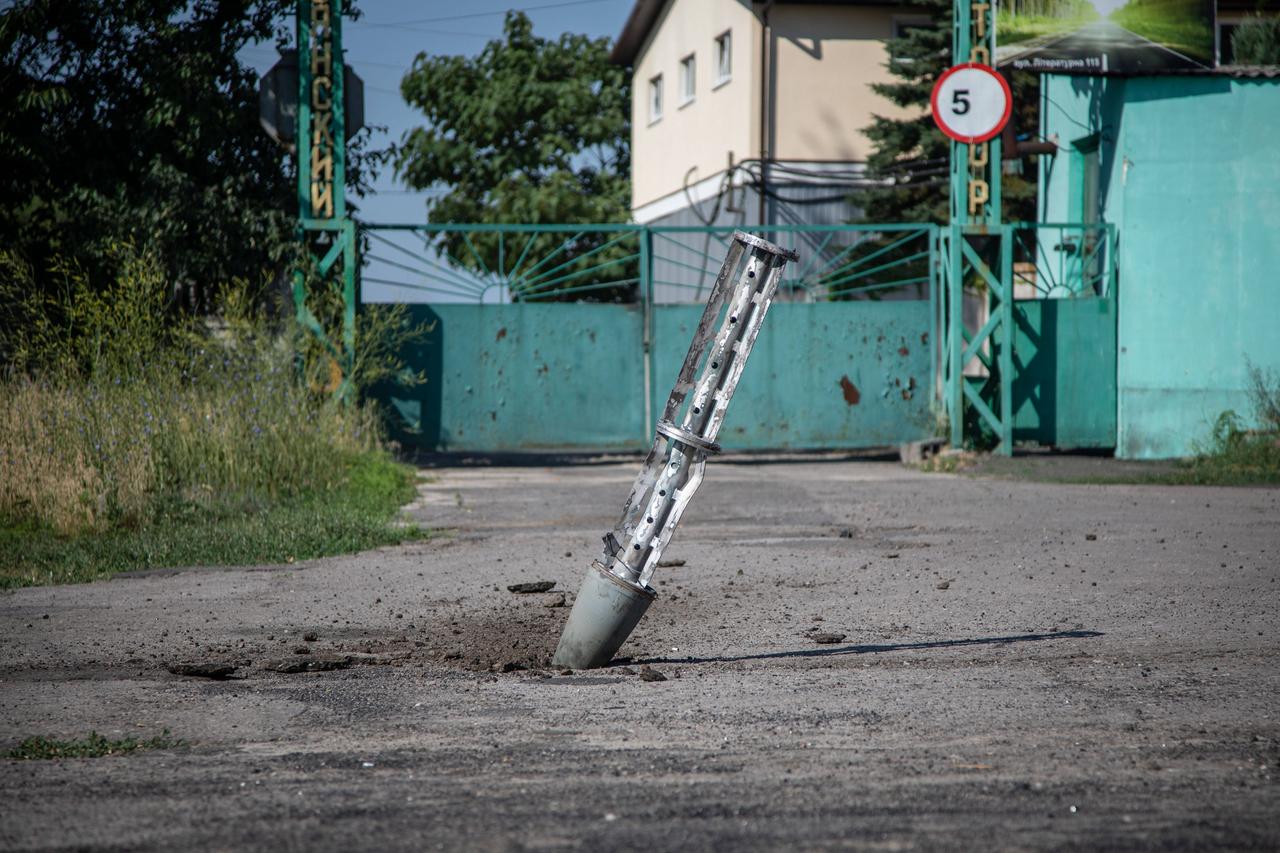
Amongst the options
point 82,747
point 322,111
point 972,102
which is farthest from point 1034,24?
point 82,747

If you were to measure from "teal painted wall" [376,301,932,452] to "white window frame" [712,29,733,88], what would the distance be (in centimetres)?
1150

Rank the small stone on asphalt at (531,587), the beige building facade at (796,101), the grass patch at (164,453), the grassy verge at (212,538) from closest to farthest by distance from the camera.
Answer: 1. the small stone on asphalt at (531,587)
2. the grassy verge at (212,538)
3. the grass patch at (164,453)
4. the beige building facade at (796,101)

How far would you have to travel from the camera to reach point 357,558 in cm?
830

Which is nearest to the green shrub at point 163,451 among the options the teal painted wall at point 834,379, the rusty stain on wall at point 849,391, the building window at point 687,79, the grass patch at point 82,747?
the grass patch at point 82,747

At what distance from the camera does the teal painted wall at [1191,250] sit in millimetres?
14461

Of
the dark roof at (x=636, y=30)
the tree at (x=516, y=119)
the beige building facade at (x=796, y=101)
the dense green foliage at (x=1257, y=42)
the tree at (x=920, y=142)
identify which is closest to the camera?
the dense green foliage at (x=1257, y=42)

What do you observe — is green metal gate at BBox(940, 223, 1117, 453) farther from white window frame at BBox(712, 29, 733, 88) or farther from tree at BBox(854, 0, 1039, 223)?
white window frame at BBox(712, 29, 733, 88)

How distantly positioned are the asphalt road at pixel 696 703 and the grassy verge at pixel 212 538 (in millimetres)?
379

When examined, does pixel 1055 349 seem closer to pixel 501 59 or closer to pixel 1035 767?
pixel 1035 767

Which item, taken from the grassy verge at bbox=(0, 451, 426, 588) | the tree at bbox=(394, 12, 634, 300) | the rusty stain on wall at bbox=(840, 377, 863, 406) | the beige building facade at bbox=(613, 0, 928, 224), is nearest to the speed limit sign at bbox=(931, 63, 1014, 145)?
the rusty stain on wall at bbox=(840, 377, 863, 406)

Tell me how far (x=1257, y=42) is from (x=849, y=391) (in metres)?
5.98

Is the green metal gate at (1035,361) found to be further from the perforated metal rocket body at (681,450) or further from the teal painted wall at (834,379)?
the perforated metal rocket body at (681,450)

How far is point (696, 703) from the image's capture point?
4.66m

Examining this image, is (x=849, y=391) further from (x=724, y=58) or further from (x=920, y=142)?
(x=724, y=58)
